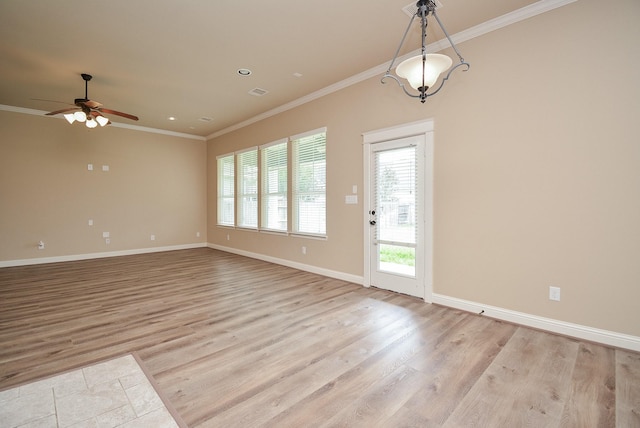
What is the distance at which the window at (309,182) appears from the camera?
16.2 feet

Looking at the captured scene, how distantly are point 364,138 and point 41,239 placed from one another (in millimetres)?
6736

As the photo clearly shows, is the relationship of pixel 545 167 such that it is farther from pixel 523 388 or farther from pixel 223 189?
pixel 223 189

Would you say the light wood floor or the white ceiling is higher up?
the white ceiling

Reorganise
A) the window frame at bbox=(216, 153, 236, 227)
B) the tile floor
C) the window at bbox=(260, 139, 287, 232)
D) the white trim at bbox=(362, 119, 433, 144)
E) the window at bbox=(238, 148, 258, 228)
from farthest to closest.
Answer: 1. the window frame at bbox=(216, 153, 236, 227)
2. the window at bbox=(238, 148, 258, 228)
3. the window at bbox=(260, 139, 287, 232)
4. the white trim at bbox=(362, 119, 433, 144)
5. the tile floor

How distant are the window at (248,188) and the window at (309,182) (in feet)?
4.70

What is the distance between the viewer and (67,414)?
5.40 feet

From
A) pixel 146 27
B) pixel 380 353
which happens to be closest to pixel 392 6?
pixel 146 27

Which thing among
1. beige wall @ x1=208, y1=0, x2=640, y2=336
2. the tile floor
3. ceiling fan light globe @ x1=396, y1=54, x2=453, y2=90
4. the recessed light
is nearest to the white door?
beige wall @ x1=208, y1=0, x2=640, y2=336

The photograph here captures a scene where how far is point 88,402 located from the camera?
175 centimetres

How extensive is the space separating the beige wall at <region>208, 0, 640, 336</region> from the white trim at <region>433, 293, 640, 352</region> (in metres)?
0.06

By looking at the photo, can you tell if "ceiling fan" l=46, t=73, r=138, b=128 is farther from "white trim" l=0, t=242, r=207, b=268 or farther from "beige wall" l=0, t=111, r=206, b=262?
"white trim" l=0, t=242, r=207, b=268

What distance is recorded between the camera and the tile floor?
1.59 m

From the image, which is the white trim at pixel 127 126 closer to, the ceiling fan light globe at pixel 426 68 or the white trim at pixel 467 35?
the white trim at pixel 467 35

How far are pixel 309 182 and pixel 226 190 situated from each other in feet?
11.0
